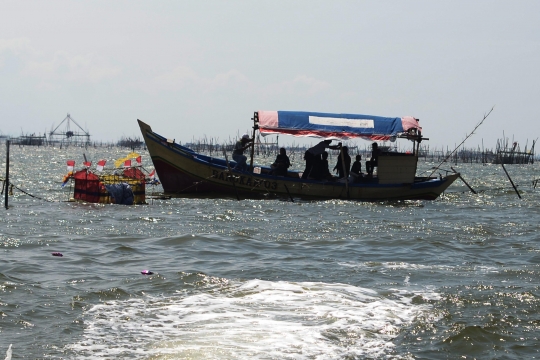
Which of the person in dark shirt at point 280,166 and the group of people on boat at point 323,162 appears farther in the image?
the person in dark shirt at point 280,166

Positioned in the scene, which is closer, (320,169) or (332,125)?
(332,125)

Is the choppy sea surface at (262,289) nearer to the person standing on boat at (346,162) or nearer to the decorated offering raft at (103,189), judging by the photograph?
the decorated offering raft at (103,189)

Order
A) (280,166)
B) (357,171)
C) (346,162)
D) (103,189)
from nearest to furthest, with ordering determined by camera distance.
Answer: (103,189)
(280,166)
(346,162)
(357,171)

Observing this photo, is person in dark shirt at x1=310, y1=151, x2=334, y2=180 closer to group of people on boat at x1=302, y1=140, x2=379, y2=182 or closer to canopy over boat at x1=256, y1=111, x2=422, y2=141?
group of people on boat at x1=302, y1=140, x2=379, y2=182

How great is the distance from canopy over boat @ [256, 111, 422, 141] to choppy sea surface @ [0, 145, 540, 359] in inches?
222

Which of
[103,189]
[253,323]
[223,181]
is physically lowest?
[253,323]

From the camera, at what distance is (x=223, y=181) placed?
76.5ft

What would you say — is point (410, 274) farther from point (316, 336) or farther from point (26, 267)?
point (26, 267)

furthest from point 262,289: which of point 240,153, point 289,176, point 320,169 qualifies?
point 289,176

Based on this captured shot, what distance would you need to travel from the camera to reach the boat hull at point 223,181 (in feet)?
76.0

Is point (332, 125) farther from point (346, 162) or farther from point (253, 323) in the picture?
point (253, 323)

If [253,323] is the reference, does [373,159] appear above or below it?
above

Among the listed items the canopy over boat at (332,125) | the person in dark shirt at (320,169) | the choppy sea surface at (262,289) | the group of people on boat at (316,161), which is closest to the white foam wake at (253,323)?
the choppy sea surface at (262,289)

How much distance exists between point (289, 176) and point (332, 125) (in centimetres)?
230
